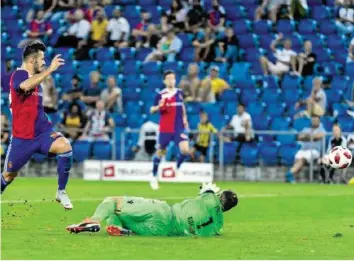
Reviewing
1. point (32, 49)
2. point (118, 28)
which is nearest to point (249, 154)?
point (118, 28)

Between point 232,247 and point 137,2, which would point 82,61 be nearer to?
point 137,2

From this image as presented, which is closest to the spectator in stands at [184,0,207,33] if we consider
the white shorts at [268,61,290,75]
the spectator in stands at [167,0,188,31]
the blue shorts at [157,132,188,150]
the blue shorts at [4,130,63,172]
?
the spectator in stands at [167,0,188,31]

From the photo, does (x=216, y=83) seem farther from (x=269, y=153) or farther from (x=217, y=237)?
(x=217, y=237)

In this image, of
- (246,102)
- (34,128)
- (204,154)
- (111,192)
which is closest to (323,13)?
(246,102)

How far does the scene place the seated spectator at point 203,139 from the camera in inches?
1165

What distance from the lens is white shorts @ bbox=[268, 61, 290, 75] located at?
31.1 metres

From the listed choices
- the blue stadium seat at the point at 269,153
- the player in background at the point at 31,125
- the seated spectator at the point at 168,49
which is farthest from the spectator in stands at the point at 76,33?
the player in background at the point at 31,125

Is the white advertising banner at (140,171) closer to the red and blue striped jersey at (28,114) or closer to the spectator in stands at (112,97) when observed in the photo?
the spectator in stands at (112,97)

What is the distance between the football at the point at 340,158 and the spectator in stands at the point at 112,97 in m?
12.2

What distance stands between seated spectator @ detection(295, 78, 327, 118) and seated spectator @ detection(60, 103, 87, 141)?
5.97 meters

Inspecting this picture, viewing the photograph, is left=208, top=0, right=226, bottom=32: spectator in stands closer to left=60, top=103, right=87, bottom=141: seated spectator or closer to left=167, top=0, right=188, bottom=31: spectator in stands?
left=167, top=0, right=188, bottom=31: spectator in stands

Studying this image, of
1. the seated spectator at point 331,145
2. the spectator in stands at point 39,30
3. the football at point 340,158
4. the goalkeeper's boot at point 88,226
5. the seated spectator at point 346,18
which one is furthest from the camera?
the spectator in stands at point 39,30

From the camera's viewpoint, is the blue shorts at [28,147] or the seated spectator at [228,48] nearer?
the blue shorts at [28,147]

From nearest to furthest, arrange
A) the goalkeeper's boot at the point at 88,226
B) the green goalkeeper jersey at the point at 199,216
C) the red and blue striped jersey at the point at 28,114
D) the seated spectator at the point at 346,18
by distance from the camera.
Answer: the goalkeeper's boot at the point at 88,226, the green goalkeeper jersey at the point at 199,216, the red and blue striped jersey at the point at 28,114, the seated spectator at the point at 346,18
